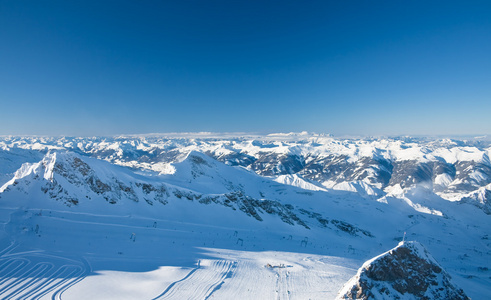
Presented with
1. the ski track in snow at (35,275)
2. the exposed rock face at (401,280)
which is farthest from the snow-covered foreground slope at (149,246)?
the exposed rock face at (401,280)

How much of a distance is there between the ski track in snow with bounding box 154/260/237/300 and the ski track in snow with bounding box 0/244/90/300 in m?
7.79

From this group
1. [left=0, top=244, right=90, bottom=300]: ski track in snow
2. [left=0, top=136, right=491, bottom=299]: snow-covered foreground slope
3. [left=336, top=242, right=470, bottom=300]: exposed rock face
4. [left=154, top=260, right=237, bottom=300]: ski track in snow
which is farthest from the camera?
[left=0, top=136, right=491, bottom=299]: snow-covered foreground slope

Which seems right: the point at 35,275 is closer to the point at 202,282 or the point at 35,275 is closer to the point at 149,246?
the point at 149,246

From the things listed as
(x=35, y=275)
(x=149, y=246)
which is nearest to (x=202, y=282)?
(x=149, y=246)

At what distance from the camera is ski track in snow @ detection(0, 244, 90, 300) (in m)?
16.0

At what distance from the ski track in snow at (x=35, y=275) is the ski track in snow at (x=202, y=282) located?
7.79 m

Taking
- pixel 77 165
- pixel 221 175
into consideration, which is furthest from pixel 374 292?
pixel 221 175

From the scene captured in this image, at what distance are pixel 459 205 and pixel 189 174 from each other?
176415mm

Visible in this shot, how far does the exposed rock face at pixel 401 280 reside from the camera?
612 inches

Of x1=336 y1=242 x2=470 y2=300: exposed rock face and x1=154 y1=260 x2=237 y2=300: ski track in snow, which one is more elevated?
x1=336 y1=242 x2=470 y2=300: exposed rock face

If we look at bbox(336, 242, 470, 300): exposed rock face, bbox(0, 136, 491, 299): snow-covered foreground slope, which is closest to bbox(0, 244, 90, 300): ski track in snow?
bbox(0, 136, 491, 299): snow-covered foreground slope

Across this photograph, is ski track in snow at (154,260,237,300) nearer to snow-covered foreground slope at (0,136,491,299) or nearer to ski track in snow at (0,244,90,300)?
snow-covered foreground slope at (0,136,491,299)

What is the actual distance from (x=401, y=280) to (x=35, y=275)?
95.8 feet

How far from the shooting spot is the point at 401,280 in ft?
54.3
